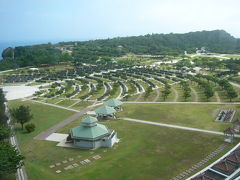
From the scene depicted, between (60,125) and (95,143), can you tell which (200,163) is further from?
(60,125)

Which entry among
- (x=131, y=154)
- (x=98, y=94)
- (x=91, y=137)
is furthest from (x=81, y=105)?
(x=131, y=154)

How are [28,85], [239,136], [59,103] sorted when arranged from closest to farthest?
[239,136], [59,103], [28,85]

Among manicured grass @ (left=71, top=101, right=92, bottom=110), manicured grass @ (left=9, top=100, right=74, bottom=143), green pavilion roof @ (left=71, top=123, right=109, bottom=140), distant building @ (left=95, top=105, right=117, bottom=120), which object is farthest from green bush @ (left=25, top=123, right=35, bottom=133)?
manicured grass @ (left=71, top=101, right=92, bottom=110)

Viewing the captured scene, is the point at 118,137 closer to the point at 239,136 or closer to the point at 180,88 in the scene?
the point at 239,136

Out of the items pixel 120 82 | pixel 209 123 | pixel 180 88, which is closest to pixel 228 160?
pixel 209 123

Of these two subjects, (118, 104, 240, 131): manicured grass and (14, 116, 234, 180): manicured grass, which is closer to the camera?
(14, 116, 234, 180): manicured grass

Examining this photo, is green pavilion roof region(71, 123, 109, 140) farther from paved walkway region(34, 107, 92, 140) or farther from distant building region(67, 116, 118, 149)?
paved walkway region(34, 107, 92, 140)

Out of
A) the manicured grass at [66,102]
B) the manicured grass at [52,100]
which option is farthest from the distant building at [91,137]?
Answer: the manicured grass at [52,100]

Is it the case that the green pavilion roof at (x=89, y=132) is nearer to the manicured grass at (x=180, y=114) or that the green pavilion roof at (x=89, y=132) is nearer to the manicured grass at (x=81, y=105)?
the manicured grass at (x=180, y=114)
